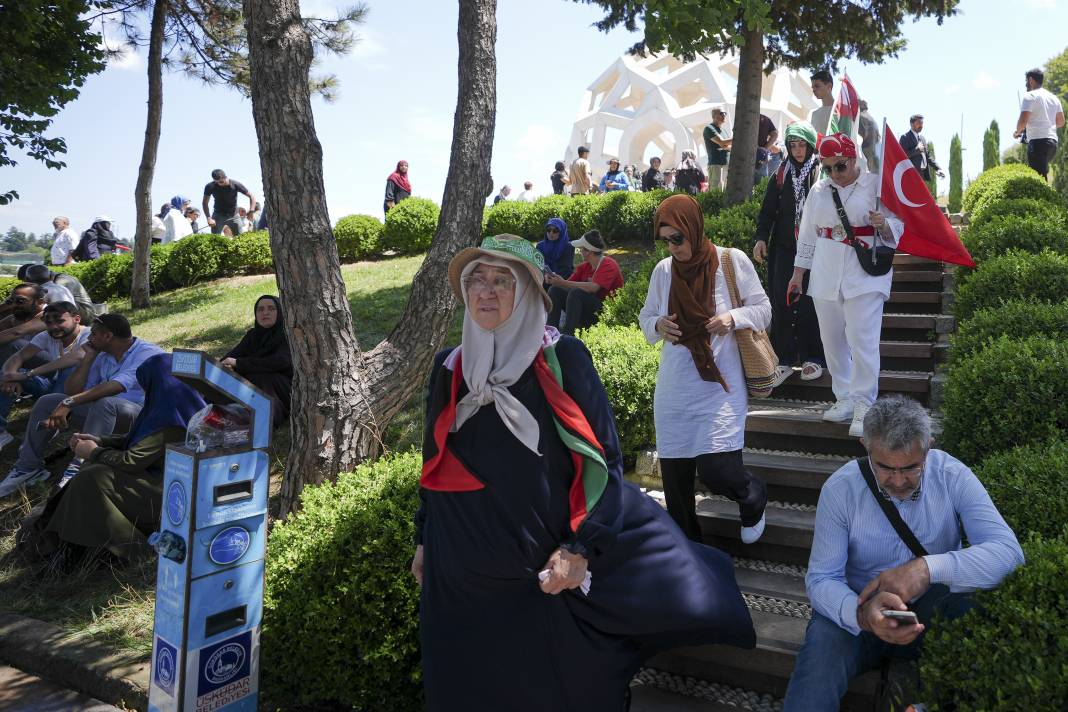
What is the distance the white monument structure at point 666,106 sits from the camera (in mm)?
45656

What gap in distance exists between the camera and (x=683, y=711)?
3295mm

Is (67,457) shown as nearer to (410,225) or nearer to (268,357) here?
(268,357)

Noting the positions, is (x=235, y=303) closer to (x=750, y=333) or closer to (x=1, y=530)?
(x=1, y=530)

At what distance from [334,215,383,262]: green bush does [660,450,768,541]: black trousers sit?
1224cm

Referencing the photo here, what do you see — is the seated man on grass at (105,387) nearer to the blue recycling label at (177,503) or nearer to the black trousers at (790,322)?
the blue recycling label at (177,503)

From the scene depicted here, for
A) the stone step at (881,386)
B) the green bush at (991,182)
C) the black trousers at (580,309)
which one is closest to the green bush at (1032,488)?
the stone step at (881,386)

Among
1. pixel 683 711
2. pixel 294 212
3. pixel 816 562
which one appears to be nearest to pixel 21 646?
pixel 294 212

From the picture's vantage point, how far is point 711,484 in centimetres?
382

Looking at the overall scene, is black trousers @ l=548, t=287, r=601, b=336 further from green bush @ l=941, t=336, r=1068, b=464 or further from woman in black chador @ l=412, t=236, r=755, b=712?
woman in black chador @ l=412, t=236, r=755, b=712

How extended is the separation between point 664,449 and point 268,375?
13.7 feet

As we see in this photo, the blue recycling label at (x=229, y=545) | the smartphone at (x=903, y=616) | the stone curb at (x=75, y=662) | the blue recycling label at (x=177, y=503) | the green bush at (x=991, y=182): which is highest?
the green bush at (x=991, y=182)

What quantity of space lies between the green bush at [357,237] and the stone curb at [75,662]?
36.4ft

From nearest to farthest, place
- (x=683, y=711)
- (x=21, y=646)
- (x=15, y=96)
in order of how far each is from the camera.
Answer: (x=683, y=711), (x=21, y=646), (x=15, y=96)

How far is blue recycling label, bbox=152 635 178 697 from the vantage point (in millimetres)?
3068
